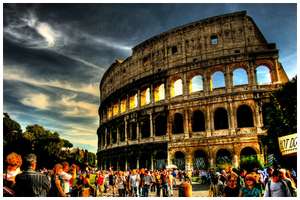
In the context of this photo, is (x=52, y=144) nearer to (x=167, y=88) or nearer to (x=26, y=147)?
(x=26, y=147)

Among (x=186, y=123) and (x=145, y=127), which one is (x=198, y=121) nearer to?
(x=186, y=123)

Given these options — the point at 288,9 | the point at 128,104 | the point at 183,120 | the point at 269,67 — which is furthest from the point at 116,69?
the point at 288,9

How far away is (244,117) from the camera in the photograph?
18.6 m

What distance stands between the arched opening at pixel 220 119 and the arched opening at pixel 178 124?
2.37 m

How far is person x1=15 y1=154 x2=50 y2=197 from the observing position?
3.81 m

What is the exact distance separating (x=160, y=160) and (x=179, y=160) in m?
1.50

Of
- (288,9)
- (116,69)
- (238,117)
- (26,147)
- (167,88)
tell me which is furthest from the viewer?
(116,69)

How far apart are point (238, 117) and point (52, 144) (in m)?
19.5

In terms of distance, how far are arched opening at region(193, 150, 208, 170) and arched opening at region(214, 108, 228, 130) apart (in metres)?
1.94

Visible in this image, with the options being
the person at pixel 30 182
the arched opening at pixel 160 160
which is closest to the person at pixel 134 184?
the person at pixel 30 182

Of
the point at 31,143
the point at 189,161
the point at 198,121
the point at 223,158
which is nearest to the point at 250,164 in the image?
the point at 223,158

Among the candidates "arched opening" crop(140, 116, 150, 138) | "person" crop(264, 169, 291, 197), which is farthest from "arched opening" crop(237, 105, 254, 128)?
"person" crop(264, 169, 291, 197)

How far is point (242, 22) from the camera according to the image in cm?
1898

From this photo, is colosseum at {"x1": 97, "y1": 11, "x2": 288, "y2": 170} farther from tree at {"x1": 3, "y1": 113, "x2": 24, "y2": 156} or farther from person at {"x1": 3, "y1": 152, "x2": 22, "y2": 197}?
person at {"x1": 3, "y1": 152, "x2": 22, "y2": 197}
